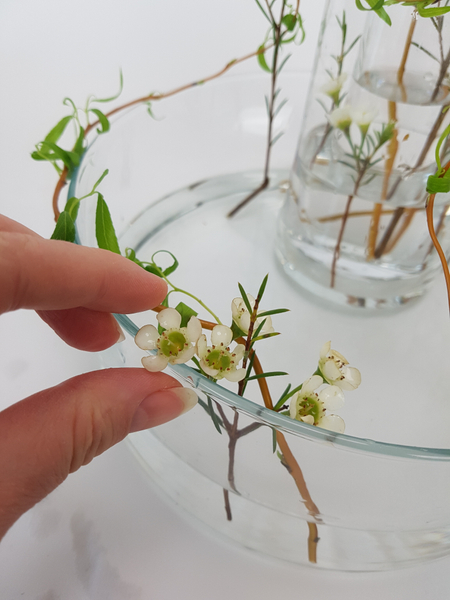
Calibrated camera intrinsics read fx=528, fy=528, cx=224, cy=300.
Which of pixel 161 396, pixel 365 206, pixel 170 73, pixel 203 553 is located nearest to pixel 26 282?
pixel 161 396

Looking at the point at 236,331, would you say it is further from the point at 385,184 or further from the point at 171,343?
the point at 385,184

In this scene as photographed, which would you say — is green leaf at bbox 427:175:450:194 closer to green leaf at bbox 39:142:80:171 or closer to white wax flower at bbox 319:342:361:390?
white wax flower at bbox 319:342:361:390

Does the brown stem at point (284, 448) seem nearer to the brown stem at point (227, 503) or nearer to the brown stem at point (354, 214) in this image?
the brown stem at point (227, 503)

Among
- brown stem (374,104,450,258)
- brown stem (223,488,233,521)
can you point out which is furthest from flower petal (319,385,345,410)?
brown stem (374,104,450,258)

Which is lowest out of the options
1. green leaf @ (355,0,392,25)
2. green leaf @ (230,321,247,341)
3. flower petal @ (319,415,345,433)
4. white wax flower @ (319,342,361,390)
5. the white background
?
the white background

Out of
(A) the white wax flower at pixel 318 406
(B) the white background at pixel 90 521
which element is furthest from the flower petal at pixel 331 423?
(B) the white background at pixel 90 521
